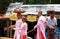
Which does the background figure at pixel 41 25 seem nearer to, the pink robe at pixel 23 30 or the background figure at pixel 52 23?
the background figure at pixel 52 23

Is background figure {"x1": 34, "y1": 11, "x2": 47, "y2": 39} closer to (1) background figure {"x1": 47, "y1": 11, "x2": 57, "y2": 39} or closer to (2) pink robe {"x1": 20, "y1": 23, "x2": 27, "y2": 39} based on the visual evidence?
(1) background figure {"x1": 47, "y1": 11, "x2": 57, "y2": 39}

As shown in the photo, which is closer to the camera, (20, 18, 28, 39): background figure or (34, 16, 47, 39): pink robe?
(20, 18, 28, 39): background figure

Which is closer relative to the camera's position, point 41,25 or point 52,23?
point 52,23

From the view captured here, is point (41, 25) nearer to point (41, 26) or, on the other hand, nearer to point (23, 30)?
point (41, 26)

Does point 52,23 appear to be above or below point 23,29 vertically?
above

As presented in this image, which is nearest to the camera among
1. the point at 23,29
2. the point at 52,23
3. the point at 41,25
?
the point at 23,29

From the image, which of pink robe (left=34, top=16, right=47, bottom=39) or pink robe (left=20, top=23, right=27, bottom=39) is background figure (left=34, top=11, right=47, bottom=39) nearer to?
pink robe (left=34, top=16, right=47, bottom=39)

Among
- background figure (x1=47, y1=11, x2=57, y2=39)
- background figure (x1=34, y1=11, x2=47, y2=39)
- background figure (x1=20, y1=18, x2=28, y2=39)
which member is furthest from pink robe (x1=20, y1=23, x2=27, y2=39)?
background figure (x1=47, y1=11, x2=57, y2=39)

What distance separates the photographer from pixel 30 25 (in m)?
16.7

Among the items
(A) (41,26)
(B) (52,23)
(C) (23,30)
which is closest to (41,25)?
(A) (41,26)

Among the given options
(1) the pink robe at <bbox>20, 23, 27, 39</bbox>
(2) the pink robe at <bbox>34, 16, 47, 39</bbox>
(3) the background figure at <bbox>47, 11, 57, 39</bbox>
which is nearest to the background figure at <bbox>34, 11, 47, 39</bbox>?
(2) the pink robe at <bbox>34, 16, 47, 39</bbox>

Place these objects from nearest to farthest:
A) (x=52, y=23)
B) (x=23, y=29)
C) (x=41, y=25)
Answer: (x=23, y=29), (x=52, y=23), (x=41, y=25)

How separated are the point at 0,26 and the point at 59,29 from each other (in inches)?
260

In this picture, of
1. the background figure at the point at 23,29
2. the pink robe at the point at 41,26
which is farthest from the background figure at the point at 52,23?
the background figure at the point at 23,29
